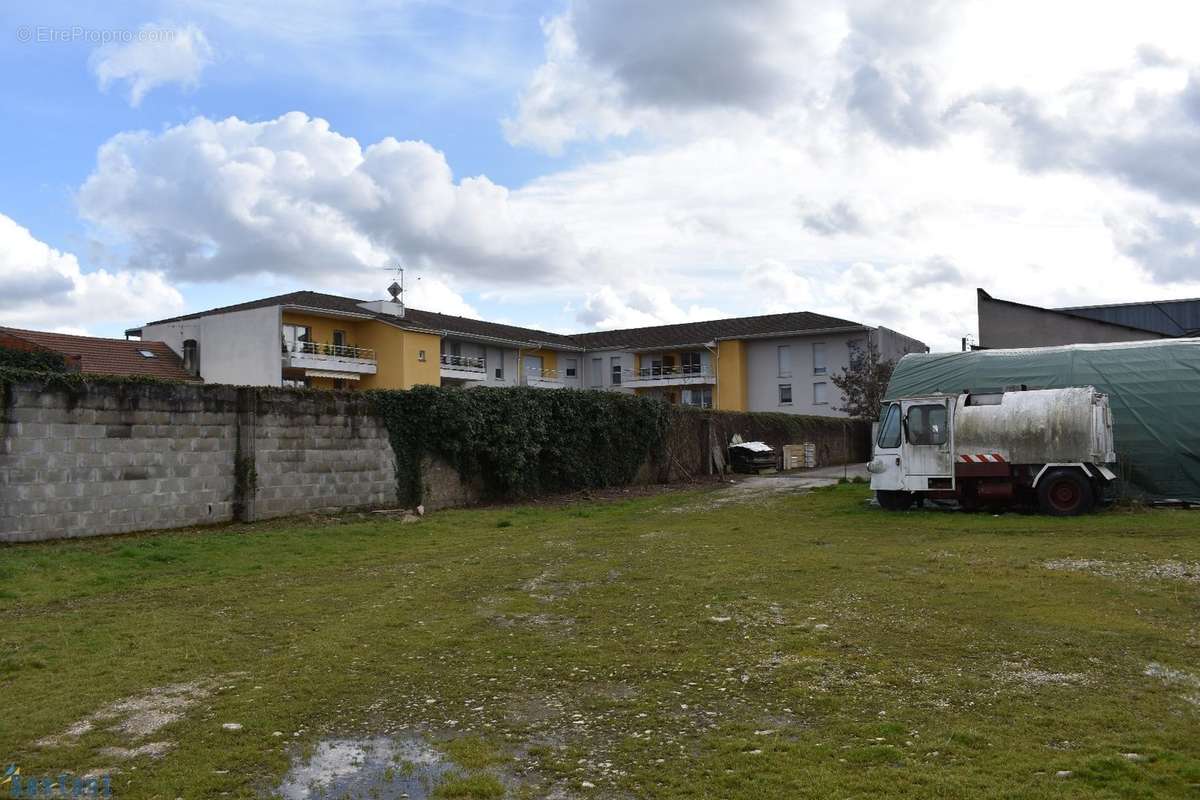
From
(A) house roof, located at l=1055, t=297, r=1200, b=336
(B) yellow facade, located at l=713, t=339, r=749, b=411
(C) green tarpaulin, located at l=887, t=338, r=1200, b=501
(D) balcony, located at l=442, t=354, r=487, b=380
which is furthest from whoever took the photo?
(B) yellow facade, located at l=713, t=339, r=749, b=411

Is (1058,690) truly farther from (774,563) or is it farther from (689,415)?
(689,415)

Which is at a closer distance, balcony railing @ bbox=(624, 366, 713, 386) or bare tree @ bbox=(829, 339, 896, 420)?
bare tree @ bbox=(829, 339, 896, 420)

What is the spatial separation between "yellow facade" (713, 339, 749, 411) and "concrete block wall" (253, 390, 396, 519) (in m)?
42.7

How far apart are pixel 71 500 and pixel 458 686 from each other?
10.5 m

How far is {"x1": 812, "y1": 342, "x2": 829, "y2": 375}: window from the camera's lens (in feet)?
189

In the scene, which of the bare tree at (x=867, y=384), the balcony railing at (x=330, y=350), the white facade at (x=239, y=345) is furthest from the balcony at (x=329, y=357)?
the bare tree at (x=867, y=384)

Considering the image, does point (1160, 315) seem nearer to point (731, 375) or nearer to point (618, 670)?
point (731, 375)

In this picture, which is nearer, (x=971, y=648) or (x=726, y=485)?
(x=971, y=648)

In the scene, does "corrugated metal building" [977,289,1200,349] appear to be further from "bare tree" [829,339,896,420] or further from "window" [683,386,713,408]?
"window" [683,386,713,408]

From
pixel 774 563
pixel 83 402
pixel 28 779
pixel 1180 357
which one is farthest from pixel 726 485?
pixel 28 779

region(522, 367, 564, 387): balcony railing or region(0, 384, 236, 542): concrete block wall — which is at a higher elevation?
region(522, 367, 564, 387): balcony railing

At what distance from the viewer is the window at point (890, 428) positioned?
1948 cm

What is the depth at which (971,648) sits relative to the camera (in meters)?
7.38

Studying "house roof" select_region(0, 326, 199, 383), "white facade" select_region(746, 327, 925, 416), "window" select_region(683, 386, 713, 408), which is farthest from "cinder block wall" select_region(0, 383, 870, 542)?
"window" select_region(683, 386, 713, 408)
